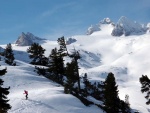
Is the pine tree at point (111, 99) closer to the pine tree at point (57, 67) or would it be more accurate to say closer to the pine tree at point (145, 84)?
the pine tree at point (145, 84)

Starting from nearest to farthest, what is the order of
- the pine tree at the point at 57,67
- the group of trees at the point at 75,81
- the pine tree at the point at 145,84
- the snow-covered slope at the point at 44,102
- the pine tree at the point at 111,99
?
the snow-covered slope at the point at 44,102
the pine tree at the point at 111,99
the group of trees at the point at 75,81
the pine tree at the point at 145,84
the pine tree at the point at 57,67

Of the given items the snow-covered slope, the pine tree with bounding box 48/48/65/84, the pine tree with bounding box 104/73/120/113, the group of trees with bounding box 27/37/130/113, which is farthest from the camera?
the pine tree with bounding box 48/48/65/84

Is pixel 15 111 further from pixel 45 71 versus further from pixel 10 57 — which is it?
pixel 10 57

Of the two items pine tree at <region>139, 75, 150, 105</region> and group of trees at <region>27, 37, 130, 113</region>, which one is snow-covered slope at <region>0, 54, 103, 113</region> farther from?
pine tree at <region>139, 75, 150, 105</region>

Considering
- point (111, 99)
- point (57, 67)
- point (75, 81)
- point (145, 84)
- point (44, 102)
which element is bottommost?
point (44, 102)

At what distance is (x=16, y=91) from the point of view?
63969 millimetres

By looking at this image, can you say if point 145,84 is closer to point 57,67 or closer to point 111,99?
point 111,99

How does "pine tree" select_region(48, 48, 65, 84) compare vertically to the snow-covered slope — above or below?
above

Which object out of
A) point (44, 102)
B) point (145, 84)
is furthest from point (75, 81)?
point (145, 84)

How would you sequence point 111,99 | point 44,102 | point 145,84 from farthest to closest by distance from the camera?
point 145,84
point 44,102
point 111,99

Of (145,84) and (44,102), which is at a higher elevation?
(145,84)

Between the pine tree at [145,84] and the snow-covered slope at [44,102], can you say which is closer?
the snow-covered slope at [44,102]

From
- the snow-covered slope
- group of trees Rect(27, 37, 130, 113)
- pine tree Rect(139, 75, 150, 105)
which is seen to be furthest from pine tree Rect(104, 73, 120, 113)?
pine tree Rect(139, 75, 150, 105)

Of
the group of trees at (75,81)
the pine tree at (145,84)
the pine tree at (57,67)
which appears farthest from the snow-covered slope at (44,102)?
the pine tree at (57,67)
